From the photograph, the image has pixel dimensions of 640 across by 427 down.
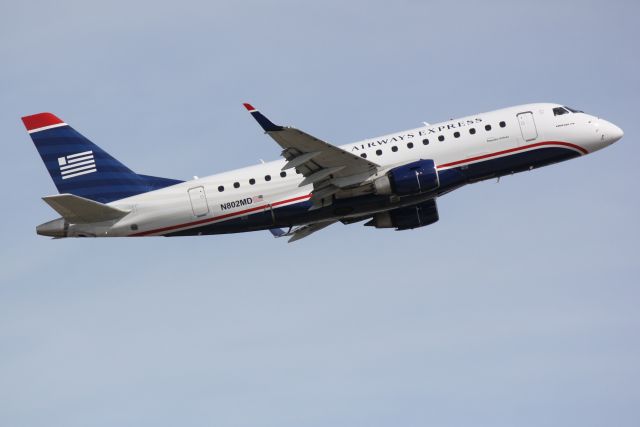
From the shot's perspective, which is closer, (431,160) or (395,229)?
(431,160)

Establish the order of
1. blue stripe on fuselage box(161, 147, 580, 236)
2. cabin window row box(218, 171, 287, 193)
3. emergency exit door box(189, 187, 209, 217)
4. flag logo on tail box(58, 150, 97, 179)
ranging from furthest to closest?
flag logo on tail box(58, 150, 97, 179) < emergency exit door box(189, 187, 209, 217) < cabin window row box(218, 171, 287, 193) < blue stripe on fuselage box(161, 147, 580, 236)

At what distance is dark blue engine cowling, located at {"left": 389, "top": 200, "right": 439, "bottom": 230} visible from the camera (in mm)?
63844

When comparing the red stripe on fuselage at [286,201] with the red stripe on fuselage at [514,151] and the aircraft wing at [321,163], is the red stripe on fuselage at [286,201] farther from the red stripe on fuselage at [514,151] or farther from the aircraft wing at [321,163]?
the aircraft wing at [321,163]

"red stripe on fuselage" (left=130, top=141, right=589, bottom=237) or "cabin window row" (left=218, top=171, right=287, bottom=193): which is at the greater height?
"cabin window row" (left=218, top=171, right=287, bottom=193)

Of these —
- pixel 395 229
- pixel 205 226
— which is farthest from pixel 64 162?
pixel 395 229

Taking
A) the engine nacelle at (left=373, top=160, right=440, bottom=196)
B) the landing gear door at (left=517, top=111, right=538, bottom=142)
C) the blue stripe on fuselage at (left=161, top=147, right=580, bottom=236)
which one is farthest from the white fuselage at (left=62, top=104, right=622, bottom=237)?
the engine nacelle at (left=373, top=160, right=440, bottom=196)

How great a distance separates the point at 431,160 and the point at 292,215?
8.69 metres

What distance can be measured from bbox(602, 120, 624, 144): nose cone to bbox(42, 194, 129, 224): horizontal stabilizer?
28912 millimetres

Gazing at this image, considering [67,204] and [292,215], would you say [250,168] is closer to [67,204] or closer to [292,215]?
[292,215]

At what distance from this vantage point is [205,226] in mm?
61875

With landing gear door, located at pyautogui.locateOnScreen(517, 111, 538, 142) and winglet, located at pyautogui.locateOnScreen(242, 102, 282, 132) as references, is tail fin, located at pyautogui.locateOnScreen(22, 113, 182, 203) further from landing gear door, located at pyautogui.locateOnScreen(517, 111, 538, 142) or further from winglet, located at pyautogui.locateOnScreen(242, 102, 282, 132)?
landing gear door, located at pyautogui.locateOnScreen(517, 111, 538, 142)

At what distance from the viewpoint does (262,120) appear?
179 ft

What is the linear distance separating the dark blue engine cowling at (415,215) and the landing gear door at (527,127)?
22.4ft

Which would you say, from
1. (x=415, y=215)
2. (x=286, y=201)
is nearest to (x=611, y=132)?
(x=415, y=215)
